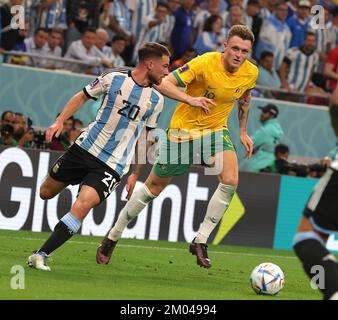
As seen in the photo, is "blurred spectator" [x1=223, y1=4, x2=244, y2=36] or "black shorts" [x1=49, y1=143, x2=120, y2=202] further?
"blurred spectator" [x1=223, y1=4, x2=244, y2=36]

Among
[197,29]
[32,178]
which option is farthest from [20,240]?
Result: [197,29]

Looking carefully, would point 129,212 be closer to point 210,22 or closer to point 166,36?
point 166,36

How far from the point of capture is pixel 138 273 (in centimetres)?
1034

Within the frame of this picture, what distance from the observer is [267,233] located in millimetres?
15750

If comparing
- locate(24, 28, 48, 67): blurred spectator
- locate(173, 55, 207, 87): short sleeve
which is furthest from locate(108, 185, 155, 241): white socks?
locate(24, 28, 48, 67): blurred spectator

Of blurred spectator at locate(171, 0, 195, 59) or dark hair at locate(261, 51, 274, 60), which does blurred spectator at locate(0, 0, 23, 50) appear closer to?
blurred spectator at locate(171, 0, 195, 59)

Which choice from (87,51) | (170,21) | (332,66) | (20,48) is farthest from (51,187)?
(332,66)

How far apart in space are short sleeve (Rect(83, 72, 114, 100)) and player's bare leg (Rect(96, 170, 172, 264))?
4.61 feet

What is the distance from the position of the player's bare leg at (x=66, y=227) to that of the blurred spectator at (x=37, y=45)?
249 inches

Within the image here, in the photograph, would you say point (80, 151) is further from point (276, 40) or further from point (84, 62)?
point (276, 40)

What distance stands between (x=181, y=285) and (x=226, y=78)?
238cm

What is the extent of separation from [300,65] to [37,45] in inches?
205

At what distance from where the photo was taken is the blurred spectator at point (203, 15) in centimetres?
1762

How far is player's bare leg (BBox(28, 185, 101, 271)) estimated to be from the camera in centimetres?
935
